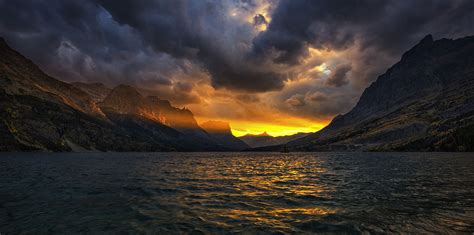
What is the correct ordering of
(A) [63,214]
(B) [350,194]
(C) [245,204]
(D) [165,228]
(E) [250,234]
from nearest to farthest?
(E) [250,234] < (D) [165,228] < (A) [63,214] < (C) [245,204] < (B) [350,194]

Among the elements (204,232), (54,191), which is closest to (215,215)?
(204,232)

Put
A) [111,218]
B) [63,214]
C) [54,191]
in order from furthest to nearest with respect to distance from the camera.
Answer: [54,191]
[63,214]
[111,218]

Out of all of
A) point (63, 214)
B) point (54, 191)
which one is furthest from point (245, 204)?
point (54, 191)

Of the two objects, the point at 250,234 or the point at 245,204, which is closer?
the point at 250,234

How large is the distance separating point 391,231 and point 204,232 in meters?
11.8

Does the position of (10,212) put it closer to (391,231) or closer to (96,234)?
(96,234)

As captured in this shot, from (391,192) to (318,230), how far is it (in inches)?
786

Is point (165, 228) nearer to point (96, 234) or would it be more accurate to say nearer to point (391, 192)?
point (96, 234)

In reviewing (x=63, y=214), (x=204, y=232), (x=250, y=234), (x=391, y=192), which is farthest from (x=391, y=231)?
(x=63, y=214)

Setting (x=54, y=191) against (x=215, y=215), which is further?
(x=54, y=191)

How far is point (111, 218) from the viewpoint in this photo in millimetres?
20516

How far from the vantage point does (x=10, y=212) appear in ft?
72.9

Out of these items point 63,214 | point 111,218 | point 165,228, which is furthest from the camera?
point 63,214

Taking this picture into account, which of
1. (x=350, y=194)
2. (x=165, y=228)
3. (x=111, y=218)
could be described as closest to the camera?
(x=165, y=228)
